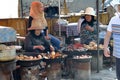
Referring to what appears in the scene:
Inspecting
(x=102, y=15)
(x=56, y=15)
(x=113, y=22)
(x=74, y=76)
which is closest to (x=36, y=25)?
(x=74, y=76)

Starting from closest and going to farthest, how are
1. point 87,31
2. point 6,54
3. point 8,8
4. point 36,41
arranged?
point 6,54 → point 36,41 → point 87,31 → point 8,8

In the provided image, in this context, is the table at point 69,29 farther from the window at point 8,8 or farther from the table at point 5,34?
the table at point 5,34

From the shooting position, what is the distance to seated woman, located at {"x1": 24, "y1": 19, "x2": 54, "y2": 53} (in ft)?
23.2

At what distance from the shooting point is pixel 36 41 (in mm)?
7195

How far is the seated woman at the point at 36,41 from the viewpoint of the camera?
7.07m

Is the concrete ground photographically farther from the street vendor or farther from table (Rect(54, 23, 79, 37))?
table (Rect(54, 23, 79, 37))

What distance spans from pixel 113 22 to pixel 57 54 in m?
2.03

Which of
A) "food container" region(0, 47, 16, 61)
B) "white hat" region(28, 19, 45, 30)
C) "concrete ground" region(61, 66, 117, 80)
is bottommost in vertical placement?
"concrete ground" region(61, 66, 117, 80)

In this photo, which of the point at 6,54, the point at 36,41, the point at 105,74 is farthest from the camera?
the point at 105,74

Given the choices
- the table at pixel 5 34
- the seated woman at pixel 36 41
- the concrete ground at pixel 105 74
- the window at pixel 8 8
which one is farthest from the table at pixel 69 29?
the table at pixel 5 34

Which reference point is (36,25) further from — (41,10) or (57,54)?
(57,54)

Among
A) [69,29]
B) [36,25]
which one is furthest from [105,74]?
[69,29]

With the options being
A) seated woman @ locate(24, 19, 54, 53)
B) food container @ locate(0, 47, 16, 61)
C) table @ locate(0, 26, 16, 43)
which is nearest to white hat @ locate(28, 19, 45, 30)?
seated woman @ locate(24, 19, 54, 53)

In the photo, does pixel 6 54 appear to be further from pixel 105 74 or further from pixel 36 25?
pixel 105 74
